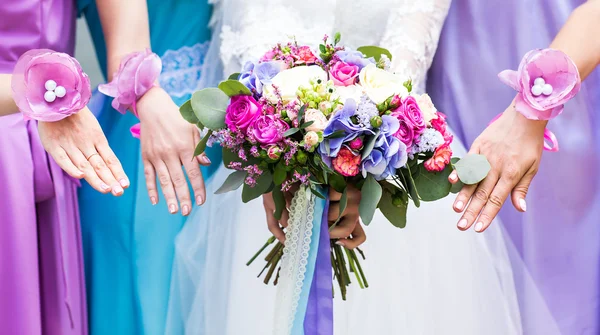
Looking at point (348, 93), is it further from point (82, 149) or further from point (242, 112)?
point (82, 149)

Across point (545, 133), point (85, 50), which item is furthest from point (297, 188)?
point (85, 50)

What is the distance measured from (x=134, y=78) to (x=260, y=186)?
1.37 feet

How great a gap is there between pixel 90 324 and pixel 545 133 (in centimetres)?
103

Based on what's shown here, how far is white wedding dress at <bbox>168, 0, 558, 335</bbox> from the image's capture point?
1.24 meters

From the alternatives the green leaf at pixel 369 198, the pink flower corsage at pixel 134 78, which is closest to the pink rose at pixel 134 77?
the pink flower corsage at pixel 134 78

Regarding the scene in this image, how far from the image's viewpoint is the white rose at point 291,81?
98 cm

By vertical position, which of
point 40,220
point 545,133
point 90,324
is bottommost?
point 90,324

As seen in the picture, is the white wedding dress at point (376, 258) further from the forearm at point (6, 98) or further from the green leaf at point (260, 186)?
the forearm at point (6, 98)

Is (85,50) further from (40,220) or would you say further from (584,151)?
(584,151)

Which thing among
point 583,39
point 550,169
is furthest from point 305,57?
point 550,169

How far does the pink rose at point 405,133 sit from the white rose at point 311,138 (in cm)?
13

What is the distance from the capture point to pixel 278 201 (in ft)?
3.67

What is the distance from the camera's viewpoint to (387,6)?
1.48 m

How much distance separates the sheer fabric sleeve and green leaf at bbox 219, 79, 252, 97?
0.50 m
